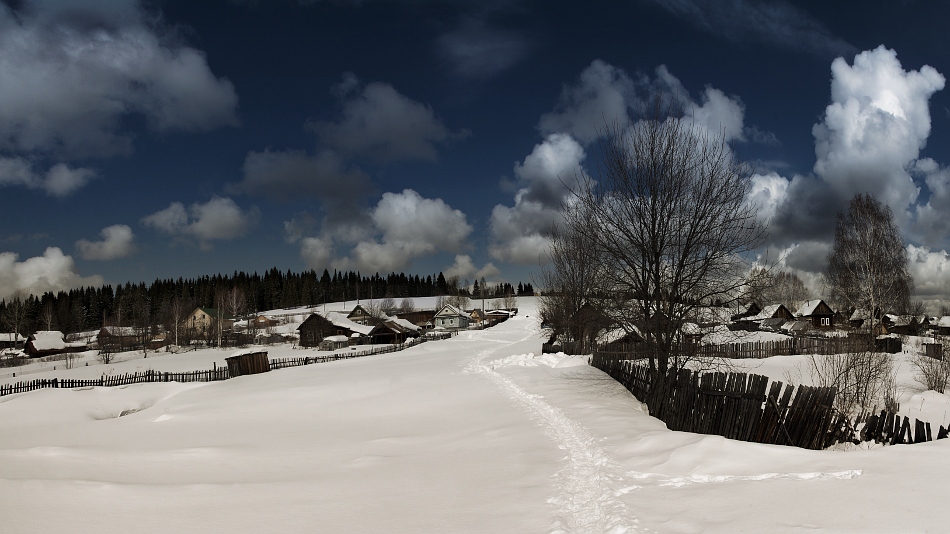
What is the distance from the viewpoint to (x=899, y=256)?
31.5 meters

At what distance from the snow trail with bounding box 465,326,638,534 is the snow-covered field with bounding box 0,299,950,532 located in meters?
0.04

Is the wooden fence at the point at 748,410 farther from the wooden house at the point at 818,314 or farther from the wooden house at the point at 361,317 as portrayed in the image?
the wooden house at the point at 361,317

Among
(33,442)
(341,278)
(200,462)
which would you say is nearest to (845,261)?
(200,462)

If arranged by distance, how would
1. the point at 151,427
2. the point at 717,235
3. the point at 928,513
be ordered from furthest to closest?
1. the point at 151,427
2. the point at 717,235
3. the point at 928,513

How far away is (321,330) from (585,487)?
66.5 m

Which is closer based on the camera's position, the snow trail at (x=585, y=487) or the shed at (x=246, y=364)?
the snow trail at (x=585, y=487)

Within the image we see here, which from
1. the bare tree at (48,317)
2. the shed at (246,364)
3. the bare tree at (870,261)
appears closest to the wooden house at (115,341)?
the bare tree at (48,317)

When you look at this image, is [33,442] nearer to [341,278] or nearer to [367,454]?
[367,454]

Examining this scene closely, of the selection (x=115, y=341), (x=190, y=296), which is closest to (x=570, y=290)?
(x=115, y=341)

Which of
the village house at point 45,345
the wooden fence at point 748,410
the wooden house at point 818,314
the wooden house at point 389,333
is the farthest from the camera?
the wooden house at point 818,314

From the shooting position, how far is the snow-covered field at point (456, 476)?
21.5 feet

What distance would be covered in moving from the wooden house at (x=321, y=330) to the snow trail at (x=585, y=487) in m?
60.9

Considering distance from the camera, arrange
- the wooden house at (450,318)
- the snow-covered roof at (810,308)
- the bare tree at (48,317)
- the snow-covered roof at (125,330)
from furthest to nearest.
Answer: the wooden house at (450,318) < the bare tree at (48,317) < the snow-covered roof at (125,330) < the snow-covered roof at (810,308)

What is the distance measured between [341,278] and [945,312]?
159 meters
